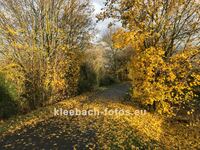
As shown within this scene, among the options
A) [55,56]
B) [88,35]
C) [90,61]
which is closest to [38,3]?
[55,56]

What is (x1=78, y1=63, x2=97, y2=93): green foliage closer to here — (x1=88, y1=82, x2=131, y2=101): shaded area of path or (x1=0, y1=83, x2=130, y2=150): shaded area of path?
(x1=88, y1=82, x2=131, y2=101): shaded area of path

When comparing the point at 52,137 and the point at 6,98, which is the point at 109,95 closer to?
the point at 6,98

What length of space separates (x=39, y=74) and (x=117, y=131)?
827cm

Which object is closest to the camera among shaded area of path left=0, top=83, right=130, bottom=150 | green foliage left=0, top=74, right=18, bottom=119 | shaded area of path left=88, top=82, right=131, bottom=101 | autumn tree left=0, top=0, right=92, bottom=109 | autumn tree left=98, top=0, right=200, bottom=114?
shaded area of path left=0, top=83, right=130, bottom=150

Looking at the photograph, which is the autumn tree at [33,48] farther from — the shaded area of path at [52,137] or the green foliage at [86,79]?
the green foliage at [86,79]

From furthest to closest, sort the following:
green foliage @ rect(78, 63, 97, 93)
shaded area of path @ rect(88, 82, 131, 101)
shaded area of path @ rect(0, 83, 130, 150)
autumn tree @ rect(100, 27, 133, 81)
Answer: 1. autumn tree @ rect(100, 27, 133, 81)
2. green foliage @ rect(78, 63, 97, 93)
3. shaded area of path @ rect(88, 82, 131, 101)
4. shaded area of path @ rect(0, 83, 130, 150)

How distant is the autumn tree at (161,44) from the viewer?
1380 centimetres

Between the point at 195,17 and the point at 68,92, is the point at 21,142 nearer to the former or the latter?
the point at 195,17

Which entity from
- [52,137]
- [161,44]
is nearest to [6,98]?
[52,137]

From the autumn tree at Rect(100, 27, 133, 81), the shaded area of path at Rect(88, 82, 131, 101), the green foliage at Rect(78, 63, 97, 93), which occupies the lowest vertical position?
the shaded area of path at Rect(88, 82, 131, 101)

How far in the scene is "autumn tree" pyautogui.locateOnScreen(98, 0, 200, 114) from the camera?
13.8 metres

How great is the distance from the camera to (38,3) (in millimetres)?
18828

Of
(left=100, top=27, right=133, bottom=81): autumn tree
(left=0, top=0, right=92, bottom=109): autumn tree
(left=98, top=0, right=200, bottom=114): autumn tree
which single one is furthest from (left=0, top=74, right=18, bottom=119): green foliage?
(left=100, top=27, right=133, bottom=81): autumn tree

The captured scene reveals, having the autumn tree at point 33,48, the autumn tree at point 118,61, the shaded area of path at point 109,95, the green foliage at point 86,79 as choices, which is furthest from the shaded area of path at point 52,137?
the autumn tree at point 118,61
